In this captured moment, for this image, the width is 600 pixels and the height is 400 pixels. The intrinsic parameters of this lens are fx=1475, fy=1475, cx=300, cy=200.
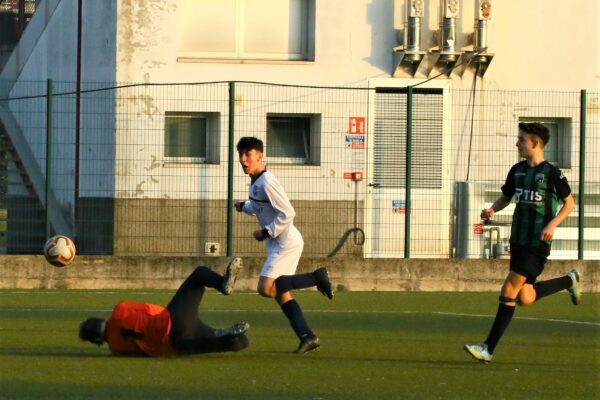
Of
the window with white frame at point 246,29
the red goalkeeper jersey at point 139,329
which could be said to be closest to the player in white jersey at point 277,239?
the red goalkeeper jersey at point 139,329

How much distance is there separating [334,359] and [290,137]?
15.2 m

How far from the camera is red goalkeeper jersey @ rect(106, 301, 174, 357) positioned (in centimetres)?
1094

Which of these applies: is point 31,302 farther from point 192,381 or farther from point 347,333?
point 192,381

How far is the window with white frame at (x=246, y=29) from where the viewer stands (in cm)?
2680

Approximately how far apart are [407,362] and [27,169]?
48.6 ft

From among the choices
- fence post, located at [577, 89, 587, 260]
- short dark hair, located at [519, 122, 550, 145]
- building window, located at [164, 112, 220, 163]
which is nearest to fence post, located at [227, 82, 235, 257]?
building window, located at [164, 112, 220, 163]

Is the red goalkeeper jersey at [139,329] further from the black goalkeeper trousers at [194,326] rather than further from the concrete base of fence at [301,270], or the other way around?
the concrete base of fence at [301,270]

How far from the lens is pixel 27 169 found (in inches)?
991

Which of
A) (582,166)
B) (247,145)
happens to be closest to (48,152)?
(582,166)

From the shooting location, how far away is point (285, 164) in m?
26.0

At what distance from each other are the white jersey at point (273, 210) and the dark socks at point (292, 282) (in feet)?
0.88

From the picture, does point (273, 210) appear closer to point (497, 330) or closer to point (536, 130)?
point (497, 330)

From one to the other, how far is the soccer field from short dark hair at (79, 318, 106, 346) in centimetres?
21

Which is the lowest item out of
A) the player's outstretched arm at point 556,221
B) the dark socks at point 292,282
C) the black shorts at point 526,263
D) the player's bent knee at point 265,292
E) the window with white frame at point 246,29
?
the player's bent knee at point 265,292
